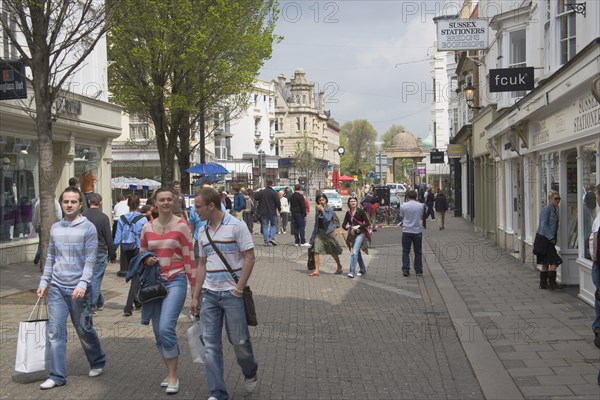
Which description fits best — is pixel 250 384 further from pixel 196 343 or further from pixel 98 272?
pixel 98 272

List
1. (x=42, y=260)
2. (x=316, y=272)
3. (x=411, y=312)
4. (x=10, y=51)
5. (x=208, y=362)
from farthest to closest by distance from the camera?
(x=10, y=51)
(x=316, y=272)
(x=42, y=260)
(x=411, y=312)
(x=208, y=362)

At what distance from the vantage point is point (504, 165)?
19281mm

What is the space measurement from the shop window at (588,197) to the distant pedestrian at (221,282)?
6.46m

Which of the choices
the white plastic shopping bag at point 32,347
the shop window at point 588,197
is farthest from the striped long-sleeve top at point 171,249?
the shop window at point 588,197

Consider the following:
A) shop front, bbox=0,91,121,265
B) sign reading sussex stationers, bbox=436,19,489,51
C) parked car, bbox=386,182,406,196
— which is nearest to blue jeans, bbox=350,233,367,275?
sign reading sussex stationers, bbox=436,19,489,51

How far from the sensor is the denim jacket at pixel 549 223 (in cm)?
1133

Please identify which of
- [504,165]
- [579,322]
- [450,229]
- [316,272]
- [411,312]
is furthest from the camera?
[450,229]

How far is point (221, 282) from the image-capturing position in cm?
561

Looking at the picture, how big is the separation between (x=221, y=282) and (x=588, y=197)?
6.95m

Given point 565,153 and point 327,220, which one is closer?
point 565,153

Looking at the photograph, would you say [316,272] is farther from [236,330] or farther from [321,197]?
[236,330]

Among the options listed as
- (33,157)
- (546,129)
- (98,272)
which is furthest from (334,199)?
(98,272)

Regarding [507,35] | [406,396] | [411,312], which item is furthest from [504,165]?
[406,396]

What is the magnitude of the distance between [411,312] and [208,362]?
5097 mm
